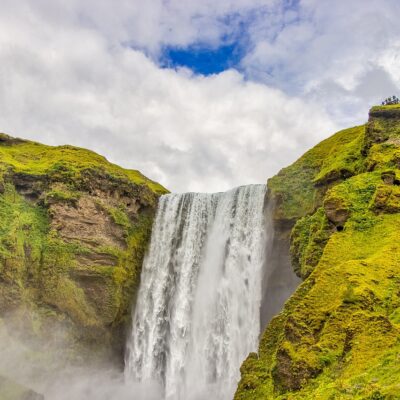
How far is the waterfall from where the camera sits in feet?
109

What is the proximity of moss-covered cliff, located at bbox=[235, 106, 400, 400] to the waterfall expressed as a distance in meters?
11.9

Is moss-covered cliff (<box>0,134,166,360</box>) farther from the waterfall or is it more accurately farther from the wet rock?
the wet rock

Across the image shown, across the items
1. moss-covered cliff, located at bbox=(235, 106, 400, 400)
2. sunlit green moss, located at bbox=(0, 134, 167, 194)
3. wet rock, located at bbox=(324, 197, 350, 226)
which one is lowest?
moss-covered cliff, located at bbox=(235, 106, 400, 400)

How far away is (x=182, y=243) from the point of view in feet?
138

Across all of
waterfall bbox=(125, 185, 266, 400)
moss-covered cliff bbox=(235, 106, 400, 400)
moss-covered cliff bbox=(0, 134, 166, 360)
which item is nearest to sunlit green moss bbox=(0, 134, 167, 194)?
moss-covered cliff bbox=(0, 134, 166, 360)

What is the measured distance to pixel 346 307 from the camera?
1287cm

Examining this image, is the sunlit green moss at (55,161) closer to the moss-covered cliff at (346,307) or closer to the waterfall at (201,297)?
the waterfall at (201,297)

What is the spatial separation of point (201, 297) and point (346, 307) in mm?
25258

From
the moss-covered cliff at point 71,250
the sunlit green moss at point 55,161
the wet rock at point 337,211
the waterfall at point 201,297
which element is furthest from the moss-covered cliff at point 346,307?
the sunlit green moss at point 55,161

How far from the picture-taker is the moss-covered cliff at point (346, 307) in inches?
423

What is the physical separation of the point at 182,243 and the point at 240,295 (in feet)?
31.2

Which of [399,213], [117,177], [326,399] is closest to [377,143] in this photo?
[399,213]

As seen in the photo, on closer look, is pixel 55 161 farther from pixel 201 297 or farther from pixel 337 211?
pixel 337 211

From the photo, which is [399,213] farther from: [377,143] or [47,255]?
[47,255]
